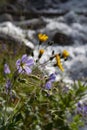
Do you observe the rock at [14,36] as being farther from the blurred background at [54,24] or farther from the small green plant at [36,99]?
the small green plant at [36,99]

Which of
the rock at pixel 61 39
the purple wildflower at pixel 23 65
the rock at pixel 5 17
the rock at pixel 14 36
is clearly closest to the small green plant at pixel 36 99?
the purple wildflower at pixel 23 65

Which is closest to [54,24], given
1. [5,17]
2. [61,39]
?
[61,39]

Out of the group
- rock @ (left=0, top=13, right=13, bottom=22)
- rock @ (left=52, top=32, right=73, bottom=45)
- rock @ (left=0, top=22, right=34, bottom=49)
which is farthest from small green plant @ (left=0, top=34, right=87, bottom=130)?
rock @ (left=0, top=13, right=13, bottom=22)

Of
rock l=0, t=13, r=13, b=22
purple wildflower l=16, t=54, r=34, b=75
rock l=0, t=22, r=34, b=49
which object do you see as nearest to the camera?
purple wildflower l=16, t=54, r=34, b=75

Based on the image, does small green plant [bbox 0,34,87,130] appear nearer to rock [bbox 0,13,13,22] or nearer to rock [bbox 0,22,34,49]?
rock [bbox 0,22,34,49]

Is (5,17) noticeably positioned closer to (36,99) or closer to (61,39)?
(61,39)

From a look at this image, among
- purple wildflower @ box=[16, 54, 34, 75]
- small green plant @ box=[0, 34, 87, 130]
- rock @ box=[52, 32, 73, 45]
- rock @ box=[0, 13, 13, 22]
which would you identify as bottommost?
small green plant @ box=[0, 34, 87, 130]

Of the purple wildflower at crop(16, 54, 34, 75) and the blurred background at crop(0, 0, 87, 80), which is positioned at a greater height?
the blurred background at crop(0, 0, 87, 80)

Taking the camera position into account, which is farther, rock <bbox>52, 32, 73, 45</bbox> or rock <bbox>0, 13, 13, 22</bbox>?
rock <bbox>0, 13, 13, 22</bbox>
